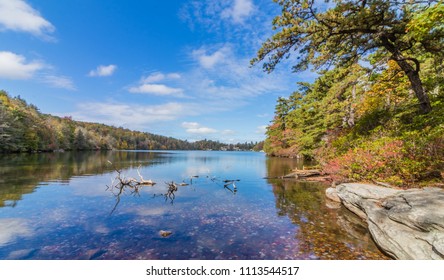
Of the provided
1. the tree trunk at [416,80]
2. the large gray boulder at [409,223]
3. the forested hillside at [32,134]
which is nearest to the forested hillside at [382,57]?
the tree trunk at [416,80]

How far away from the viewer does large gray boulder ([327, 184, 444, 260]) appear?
19.1ft

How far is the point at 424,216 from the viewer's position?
6355 millimetres

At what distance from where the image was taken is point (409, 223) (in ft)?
22.0

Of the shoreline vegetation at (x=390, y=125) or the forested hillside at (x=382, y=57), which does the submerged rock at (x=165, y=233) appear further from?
the forested hillside at (x=382, y=57)

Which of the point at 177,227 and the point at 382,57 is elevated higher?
the point at 382,57

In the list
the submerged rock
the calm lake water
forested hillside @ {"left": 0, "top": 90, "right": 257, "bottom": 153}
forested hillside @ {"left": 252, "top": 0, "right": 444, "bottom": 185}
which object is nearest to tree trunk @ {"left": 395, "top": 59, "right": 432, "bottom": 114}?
forested hillside @ {"left": 252, "top": 0, "right": 444, "bottom": 185}

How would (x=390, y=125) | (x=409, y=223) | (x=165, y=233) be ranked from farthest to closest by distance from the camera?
(x=390, y=125) → (x=165, y=233) → (x=409, y=223)

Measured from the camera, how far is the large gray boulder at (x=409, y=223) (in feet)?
19.1

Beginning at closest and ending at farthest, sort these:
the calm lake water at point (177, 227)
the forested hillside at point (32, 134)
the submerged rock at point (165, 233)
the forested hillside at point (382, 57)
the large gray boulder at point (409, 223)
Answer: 1. the large gray boulder at point (409, 223)
2. the calm lake water at point (177, 227)
3. the submerged rock at point (165, 233)
4. the forested hillside at point (382, 57)
5. the forested hillside at point (32, 134)

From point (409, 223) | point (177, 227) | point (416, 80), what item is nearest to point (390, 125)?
point (416, 80)

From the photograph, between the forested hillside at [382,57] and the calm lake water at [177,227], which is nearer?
the calm lake water at [177,227]

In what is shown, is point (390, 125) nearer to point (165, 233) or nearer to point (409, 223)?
point (409, 223)

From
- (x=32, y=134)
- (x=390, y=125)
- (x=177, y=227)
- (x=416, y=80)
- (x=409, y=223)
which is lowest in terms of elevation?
(x=177, y=227)

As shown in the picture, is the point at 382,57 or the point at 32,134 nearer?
the point at 382,57
